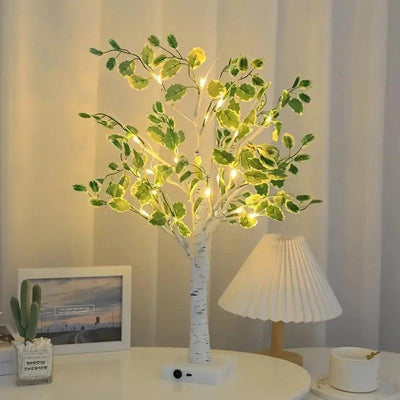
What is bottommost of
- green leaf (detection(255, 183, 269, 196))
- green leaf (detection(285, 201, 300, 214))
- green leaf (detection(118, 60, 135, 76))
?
green leaf (detection(285, 201, 300, 214))

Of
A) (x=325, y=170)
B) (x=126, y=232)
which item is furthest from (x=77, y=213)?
(x=325, y=170)

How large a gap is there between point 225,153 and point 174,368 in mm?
382

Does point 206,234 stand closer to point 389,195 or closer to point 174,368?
point 174,368

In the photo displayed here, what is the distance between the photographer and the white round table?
3.73 ft

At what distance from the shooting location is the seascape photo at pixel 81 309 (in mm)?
1330

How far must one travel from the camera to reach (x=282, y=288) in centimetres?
134

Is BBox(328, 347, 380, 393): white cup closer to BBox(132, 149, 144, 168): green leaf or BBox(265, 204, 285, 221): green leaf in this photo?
BBox(265, 204, 285, 221): green leaf

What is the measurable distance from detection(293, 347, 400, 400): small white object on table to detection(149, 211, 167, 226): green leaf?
1.41 feet

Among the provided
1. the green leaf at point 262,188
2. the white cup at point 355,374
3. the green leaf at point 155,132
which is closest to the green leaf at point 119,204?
the green leaf at point 155,132

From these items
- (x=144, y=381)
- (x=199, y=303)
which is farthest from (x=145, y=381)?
(x=199, y=303)

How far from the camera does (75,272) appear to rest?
1346 millimetres

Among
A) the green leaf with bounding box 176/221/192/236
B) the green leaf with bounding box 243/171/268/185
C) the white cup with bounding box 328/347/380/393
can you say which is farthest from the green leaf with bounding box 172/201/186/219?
the white cup with bounding box 328/347/380/393

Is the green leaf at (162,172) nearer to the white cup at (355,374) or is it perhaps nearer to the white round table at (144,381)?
the white round table at (144,381)

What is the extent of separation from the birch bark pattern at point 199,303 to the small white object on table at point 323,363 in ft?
0.73
